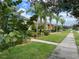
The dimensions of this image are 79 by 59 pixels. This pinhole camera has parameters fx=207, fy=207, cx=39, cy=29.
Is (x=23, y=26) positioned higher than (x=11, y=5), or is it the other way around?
(x=11, y=5)

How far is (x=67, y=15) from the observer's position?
9469mm

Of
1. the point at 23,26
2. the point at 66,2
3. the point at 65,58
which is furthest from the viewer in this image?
the point at 65,58

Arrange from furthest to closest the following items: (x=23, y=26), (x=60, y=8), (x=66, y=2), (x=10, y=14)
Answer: (x=60, y=8)
(x=66, y=2)
(x=23, y=26)
(x=10, y=14)

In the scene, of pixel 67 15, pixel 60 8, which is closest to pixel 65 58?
pixel 67 15

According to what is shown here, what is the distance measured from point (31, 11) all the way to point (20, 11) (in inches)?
6.4

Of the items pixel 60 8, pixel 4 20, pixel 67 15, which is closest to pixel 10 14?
pixel 4 20

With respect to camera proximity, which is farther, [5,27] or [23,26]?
[23,26]

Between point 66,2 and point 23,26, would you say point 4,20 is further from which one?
point 66,2

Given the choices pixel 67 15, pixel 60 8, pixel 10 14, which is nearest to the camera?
pixel 10 14

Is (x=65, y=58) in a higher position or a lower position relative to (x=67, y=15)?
lower

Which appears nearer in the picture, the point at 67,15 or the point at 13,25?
the point at 13,25

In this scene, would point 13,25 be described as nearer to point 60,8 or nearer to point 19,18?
point 19,18

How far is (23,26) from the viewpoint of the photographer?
2713 mm

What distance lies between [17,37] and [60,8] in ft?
19.6
